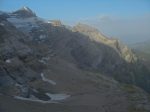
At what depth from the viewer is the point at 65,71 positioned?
128750mm

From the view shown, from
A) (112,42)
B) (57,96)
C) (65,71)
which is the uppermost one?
(57,96)

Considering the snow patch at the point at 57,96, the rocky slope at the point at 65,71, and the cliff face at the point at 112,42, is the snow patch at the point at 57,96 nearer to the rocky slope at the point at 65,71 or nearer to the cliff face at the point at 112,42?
the rocky slope at the point at 65,71

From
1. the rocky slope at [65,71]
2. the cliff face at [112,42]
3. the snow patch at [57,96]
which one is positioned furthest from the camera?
the cliff face at [112,42]

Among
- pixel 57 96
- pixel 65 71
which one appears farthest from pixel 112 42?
pixel 57 96

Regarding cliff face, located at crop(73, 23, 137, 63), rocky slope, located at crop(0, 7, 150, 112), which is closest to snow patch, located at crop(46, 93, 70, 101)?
rocky slope, located at crop(0, 7, 150, 112)

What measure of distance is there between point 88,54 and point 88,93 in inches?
2438

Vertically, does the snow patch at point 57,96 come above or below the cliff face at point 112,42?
above

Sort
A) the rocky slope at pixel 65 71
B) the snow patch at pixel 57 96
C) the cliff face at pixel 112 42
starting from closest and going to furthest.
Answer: the rocky slope at pixel 65 71 < the snow patch at pixel 57 96 < the cliff face at pixel 112 42

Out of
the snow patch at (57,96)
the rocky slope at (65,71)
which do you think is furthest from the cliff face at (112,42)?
the snow patch at (57,96)

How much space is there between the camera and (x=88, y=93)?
10519 centimetres

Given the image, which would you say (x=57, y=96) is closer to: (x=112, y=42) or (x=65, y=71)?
(x=65, y=71)

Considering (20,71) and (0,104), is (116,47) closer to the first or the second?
(20,71)

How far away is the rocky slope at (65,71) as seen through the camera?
85125 millimetres

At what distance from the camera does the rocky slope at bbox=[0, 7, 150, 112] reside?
8512 centimetres
